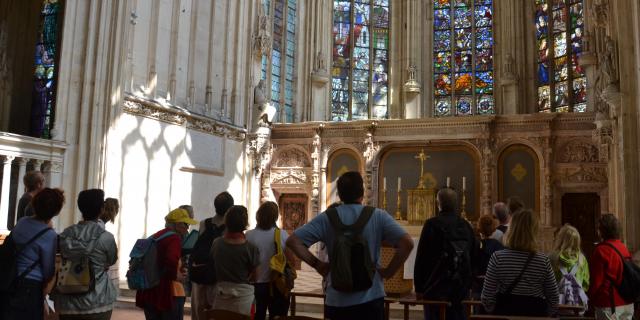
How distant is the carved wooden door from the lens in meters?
16.5

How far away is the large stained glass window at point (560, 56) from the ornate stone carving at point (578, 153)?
3.40 metres

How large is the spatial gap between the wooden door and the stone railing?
36.5 feet

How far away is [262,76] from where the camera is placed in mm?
17781

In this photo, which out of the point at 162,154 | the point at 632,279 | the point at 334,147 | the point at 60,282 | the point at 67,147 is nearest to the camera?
the point at 60,282

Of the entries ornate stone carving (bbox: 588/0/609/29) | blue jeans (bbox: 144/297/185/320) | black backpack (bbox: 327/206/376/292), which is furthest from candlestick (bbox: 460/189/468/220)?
black backpack (bbox: 327/206/376/292)

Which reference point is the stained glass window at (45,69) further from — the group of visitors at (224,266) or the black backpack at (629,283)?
the black backpack at (629,283)

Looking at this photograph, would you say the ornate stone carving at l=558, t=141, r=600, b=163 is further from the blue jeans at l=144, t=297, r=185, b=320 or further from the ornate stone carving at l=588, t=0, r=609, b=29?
the blue jeans at l=144, t=297, r=185, b=320

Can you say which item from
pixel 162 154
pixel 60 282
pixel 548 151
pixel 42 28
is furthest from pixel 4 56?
pixel 548 151

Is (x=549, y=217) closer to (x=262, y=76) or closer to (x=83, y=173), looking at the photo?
(x=262, y=76)

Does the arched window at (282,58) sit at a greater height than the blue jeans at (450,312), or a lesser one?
greater

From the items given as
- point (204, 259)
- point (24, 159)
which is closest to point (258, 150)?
point (24, 159)

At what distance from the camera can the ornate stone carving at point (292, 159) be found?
53.9 ft

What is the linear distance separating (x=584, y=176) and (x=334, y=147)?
→ 6230 millimetres

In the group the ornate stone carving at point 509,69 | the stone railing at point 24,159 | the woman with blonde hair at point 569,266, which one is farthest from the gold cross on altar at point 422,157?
the woman with blonde hair at point 569,266
